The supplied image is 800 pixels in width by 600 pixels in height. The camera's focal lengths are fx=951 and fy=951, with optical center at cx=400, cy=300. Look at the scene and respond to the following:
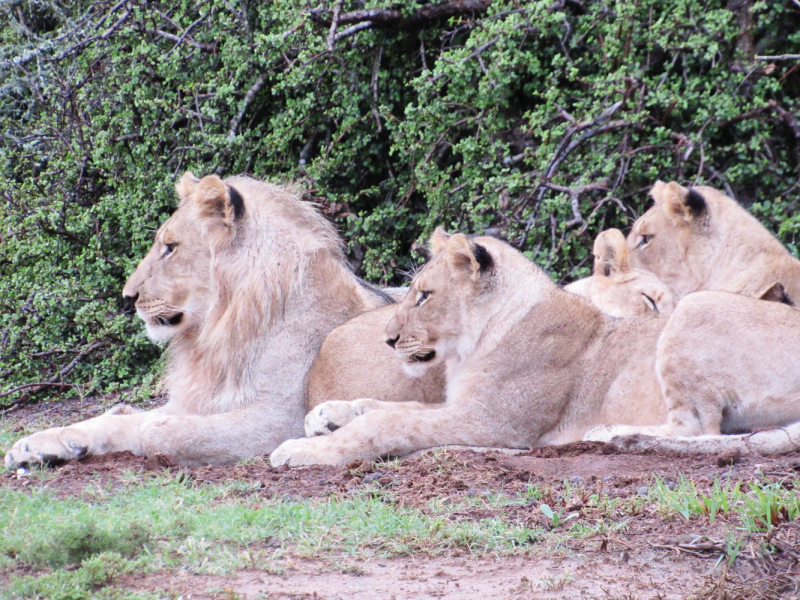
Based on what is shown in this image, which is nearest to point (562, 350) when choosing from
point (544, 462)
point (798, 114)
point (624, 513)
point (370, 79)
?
point (544, 462)

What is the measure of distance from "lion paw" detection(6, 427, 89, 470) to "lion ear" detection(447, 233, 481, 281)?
2.07 metres

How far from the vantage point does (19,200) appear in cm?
859

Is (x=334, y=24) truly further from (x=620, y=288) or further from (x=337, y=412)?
(x=337, y=412)

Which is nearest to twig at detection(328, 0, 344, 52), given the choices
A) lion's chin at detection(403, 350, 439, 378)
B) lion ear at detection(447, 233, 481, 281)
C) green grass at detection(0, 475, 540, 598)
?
lion ear at detection(447, 233, 481, 281)

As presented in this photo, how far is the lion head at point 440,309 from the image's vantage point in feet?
16.1

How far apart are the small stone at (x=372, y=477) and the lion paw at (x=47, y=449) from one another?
1.59 meters

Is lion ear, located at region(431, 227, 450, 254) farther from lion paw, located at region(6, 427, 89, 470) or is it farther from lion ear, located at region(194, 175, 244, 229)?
lion paw, located at region(6, 427, 89, 470)

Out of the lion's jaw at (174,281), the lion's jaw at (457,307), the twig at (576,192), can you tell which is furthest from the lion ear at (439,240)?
the twig at (576,192)

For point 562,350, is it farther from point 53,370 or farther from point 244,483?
point 53,370

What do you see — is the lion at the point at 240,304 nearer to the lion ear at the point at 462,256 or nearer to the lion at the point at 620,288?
the lion ear at the point at 462,256

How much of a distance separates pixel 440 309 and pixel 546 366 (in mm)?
625

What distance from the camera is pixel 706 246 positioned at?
6289 millimetres

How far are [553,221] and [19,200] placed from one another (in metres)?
4.93

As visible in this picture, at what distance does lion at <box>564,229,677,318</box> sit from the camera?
578 cm
